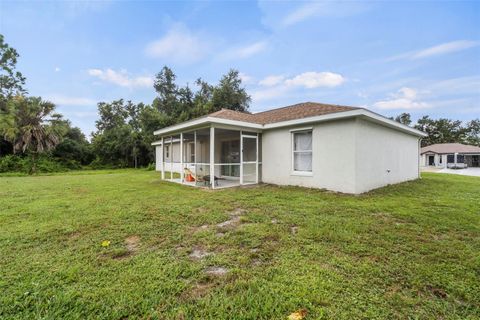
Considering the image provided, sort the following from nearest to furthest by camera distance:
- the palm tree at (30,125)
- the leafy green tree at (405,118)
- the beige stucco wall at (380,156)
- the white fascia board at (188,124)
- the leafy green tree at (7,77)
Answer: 1. the beige stucco wall at (380,156)
2. the white fascia board at (188,124)
3. the palm tree at (30,125)
4. the leafy green tree at (7,77)
5. the leafy green tree at (405,118)

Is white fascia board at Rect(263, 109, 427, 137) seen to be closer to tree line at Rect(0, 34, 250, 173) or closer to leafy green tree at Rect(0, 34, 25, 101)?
tree line at Rect(0, 34, 250, 173)

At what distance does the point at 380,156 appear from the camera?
27.5 feet

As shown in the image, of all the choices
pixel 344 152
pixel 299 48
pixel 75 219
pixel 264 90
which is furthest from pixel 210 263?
pixel 264 90

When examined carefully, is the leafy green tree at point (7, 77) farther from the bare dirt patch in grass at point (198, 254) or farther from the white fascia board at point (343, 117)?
the bare dirt patch in grass at point (198, 254)

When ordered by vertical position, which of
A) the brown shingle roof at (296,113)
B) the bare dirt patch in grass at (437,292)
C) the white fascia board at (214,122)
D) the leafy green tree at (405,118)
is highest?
the leafy green tree at (405,118)

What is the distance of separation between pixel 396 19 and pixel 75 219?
45.1ft

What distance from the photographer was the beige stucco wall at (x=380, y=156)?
7.22 m

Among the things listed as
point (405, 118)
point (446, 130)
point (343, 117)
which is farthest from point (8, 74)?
point (446, 130)

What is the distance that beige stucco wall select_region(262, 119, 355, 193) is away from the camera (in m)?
7.14

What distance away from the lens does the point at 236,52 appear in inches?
517

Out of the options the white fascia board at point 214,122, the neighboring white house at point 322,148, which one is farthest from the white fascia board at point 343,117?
the white fascia board at point 214,122

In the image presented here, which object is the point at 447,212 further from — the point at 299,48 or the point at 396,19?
the point at 299,48

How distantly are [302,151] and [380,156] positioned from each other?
9.83 feet

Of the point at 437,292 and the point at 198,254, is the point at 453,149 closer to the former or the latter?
the point at 437,292
